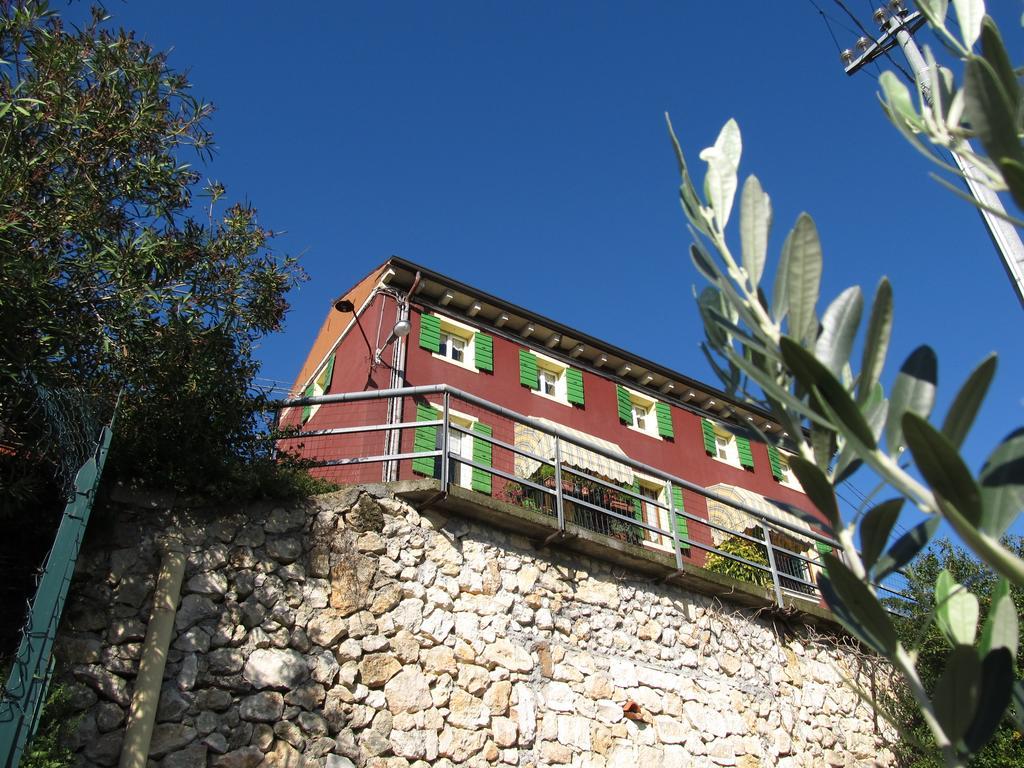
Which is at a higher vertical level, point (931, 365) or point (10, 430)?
point (10, 430)

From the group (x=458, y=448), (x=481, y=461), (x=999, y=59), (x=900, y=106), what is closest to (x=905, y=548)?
(x=999, y=59)

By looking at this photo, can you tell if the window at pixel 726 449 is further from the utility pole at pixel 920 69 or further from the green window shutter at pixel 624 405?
the utility pole at pixel 920 69

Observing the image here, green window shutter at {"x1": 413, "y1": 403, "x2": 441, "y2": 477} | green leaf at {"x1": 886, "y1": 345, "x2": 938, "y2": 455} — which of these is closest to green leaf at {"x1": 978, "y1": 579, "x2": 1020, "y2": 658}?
green leaf at {"x1": 886, "y1": 345, "x2": 938, "y2": 455}

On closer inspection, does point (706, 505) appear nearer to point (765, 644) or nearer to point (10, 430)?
point (765, 644)

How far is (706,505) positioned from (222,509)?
39.1 ft

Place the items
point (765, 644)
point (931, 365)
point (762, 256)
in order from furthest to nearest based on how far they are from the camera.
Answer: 1. point (765, 644)
2. point (762, 256)
3. point (931, 365)

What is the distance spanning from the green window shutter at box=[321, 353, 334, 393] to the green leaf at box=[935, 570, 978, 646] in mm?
16211

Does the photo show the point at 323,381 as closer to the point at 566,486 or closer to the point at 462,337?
the point at 462,337

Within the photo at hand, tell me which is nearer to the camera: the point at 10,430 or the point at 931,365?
the point at 931,365

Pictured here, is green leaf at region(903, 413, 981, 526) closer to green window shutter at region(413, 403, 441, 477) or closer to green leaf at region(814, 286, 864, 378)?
green leaf at region(814, 286, 864, 378)

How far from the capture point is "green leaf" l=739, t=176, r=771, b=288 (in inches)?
74.5

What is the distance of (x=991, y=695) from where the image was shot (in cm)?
143

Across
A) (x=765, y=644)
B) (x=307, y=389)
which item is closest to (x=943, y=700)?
(x=765, y=644)

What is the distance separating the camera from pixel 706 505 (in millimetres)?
17297
